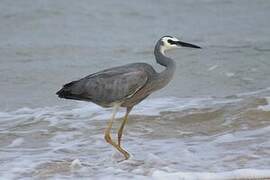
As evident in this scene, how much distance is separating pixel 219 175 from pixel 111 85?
5.12ft

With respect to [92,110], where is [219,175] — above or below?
below

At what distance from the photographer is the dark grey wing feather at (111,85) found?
7.38 metres

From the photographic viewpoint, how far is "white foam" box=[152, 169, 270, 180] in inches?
255

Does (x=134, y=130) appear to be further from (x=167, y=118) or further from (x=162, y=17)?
(x=162, y=17)

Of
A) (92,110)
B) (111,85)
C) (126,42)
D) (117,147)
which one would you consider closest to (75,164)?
(117,147)

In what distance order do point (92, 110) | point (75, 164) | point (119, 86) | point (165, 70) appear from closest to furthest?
1. point (75, 164)
2. point (119, 86)
3. point (165, 70)
4. point (92, 110)

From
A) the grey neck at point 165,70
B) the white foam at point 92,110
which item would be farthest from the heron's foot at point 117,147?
the white foam at point 92,110

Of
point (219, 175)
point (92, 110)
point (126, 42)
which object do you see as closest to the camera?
point (219, 175)

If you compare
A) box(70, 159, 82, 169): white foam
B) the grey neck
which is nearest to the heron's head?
the grey neck

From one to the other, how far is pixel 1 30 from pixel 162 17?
140 inches

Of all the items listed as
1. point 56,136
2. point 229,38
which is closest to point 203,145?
point 56,136

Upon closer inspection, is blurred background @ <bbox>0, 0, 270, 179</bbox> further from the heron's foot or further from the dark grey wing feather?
the dark grey wing feather

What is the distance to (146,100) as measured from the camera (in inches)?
391

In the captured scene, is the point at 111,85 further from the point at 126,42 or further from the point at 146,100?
the point at 126,42
